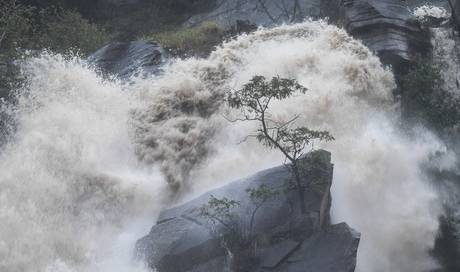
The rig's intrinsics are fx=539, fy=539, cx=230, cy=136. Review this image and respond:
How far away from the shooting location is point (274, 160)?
33.3 ft

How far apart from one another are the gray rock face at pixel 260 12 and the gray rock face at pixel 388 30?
3135mm

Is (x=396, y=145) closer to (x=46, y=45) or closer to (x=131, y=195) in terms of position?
→ (x=131, y=195)

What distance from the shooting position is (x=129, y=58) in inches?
595

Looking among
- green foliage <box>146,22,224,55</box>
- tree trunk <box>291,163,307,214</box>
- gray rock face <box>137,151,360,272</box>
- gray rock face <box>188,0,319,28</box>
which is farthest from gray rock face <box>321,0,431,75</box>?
tree trunk <box>291,163,307,214</box>

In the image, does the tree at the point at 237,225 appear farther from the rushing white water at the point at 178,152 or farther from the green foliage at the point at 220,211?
the rushing white water at the point at 178,152

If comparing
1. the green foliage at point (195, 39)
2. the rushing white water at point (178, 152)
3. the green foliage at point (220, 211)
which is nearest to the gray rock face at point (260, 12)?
the green foliage at point (195, 39)

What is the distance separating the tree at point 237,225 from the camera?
807 centimetres

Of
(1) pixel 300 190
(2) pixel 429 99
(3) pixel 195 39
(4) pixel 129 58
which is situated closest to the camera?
(1) pixel 300 190

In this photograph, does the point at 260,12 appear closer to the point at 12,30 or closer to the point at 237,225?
the point at 12,30

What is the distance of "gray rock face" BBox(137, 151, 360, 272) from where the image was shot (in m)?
7.88

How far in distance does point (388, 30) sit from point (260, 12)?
20.3ft

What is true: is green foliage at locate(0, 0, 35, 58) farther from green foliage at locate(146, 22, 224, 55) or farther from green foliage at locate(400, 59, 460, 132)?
green foliage at locate(400, 59, 460, 132)

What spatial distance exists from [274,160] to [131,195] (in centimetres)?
277

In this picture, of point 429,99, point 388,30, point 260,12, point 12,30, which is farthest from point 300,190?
point 260,12
